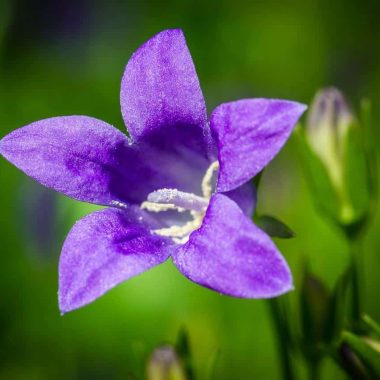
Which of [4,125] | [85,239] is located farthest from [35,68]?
[85,239]

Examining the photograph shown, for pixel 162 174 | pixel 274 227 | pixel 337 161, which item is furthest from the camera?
pixel 337 161

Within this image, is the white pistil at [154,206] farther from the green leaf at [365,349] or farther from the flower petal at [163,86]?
the green leaf at [365,349]

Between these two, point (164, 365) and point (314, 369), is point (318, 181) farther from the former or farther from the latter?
point (164, 365)

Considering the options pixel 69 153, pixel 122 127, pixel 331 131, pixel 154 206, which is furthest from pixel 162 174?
pixel 122 127

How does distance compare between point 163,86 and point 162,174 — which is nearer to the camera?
point 163,86

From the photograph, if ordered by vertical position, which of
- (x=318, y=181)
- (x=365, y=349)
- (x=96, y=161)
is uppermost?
(x=96, y=161)

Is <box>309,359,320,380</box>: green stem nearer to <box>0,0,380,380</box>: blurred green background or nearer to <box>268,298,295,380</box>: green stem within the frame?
<box>268,298,295,380</box>: green stem

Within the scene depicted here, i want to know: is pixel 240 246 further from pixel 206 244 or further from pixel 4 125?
pixel 4 125

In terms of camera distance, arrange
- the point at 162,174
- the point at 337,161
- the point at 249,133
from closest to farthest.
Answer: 1. the point at 249,133
2. the point at 162,174
3. the point at 337,161
